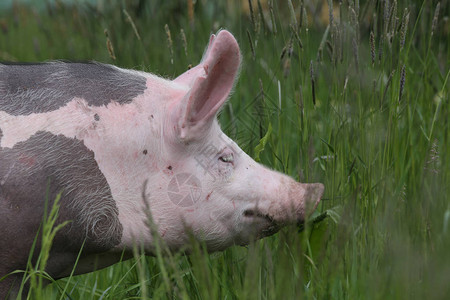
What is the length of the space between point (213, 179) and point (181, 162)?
116 millimetres

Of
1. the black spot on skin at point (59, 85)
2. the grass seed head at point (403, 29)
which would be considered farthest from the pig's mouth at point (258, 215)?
the grass seed head at point (403, 29)

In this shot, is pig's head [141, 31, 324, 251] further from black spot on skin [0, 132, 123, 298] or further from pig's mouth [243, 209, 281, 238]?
black spot on skin [0, 132, 123, 298]

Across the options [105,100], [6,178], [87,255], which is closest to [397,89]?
[105,100]

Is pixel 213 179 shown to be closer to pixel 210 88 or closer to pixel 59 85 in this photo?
pixel 210 88

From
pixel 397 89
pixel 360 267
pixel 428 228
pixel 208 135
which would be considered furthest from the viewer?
pixel 397 89

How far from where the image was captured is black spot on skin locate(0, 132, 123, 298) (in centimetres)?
197

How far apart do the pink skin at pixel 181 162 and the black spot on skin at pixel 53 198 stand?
0.03 metres

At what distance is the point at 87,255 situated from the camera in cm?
221

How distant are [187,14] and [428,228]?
2540mm

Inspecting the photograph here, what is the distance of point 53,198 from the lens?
2023 mm

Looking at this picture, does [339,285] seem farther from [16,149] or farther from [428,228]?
[16,149]

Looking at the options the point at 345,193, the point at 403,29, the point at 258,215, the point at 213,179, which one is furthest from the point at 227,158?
the point at 403,29

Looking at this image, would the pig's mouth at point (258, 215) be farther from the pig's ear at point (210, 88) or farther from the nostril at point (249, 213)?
the pig's ear at point (210, 88)

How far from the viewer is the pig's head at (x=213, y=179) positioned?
7.21ft
